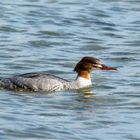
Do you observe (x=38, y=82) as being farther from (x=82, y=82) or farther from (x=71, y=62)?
(x=71, y=62)

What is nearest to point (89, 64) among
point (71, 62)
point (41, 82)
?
point (41, 82)

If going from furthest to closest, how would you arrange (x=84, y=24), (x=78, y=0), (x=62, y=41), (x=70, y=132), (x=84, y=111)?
(x=78, y=0) < (x=84, y=24) < (x=62, y=41) < (x=84, y=111) < (x=70, y=132)

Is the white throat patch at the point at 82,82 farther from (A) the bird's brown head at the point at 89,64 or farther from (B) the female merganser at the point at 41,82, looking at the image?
(A) the bird's brown head at the point at 89,64

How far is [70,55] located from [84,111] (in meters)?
5.09

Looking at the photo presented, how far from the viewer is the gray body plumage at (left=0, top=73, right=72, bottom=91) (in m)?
16.9

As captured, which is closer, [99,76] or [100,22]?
[99,76]

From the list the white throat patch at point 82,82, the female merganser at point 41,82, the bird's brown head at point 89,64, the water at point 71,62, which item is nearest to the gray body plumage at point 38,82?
the female merganser at point 41,82

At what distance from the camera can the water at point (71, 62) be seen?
13828 mm

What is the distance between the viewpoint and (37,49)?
810 inches

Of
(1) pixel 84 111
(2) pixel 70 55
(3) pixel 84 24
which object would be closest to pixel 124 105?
(1) pixel 84 111

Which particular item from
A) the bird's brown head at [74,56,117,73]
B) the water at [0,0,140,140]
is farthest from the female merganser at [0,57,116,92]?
the water at [0,0,140,140]

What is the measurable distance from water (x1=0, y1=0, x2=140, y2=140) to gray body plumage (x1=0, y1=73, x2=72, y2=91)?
0.73 feet

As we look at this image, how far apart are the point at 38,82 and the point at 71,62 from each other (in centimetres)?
251

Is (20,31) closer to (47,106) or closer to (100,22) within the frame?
(100,22)
